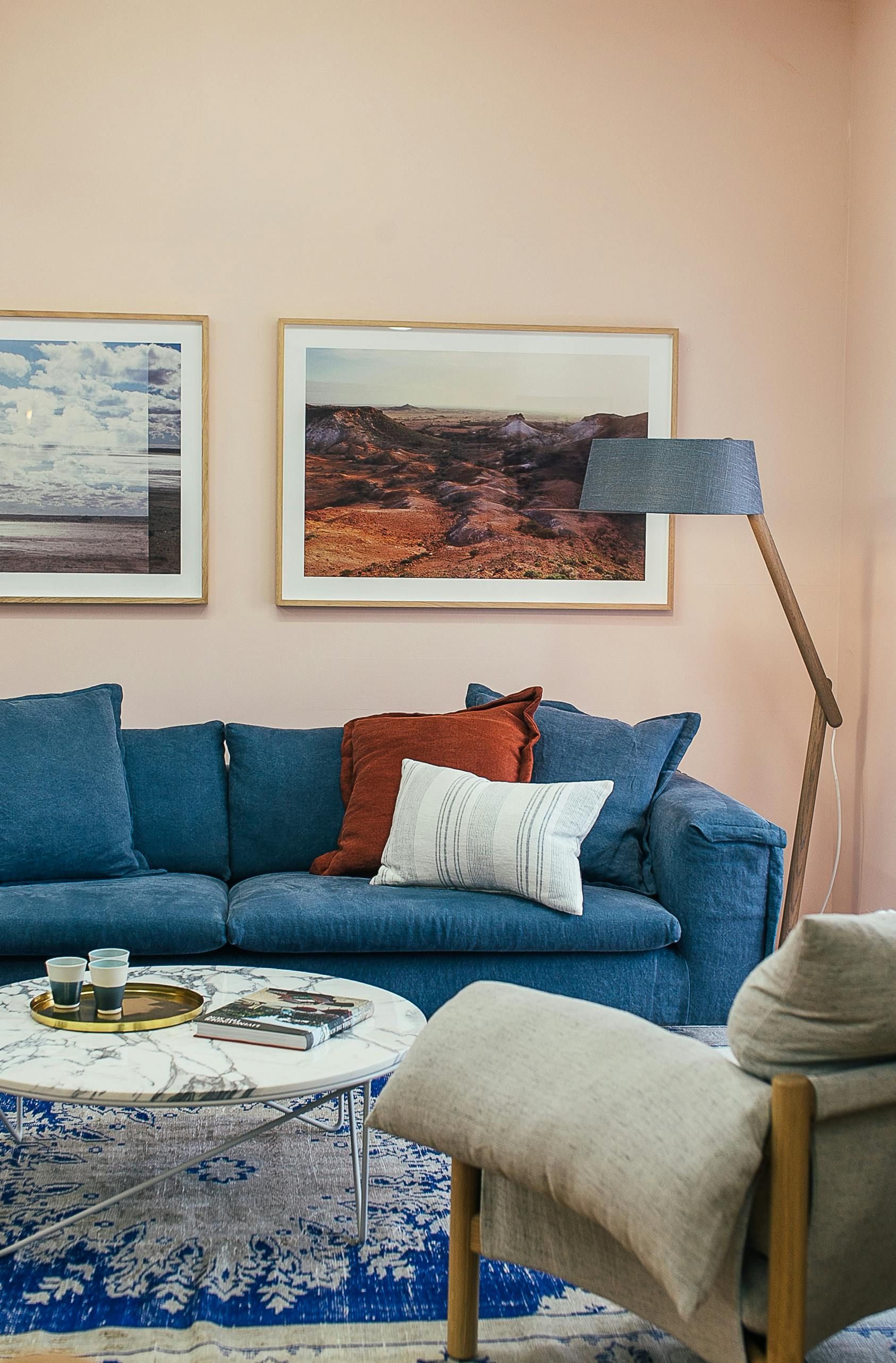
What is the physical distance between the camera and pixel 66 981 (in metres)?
2.05

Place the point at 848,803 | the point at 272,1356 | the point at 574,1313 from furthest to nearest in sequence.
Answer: the point at 848,803
the point at 574,1313
the point at 272,1356

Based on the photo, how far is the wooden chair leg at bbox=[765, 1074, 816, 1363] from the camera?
4.30 feet

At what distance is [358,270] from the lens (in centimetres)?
381

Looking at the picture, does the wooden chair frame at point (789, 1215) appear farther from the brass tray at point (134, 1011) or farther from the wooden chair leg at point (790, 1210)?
the brass tray at point (134, 1011)

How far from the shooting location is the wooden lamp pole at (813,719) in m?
3.45

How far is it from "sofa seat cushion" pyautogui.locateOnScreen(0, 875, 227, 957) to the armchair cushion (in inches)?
47.5

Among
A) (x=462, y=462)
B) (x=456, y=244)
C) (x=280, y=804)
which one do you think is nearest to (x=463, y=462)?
(x=462, y=462)

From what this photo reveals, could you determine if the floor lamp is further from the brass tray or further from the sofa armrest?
the brass tray

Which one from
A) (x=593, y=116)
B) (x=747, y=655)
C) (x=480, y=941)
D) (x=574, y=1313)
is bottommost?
(x=574, y=1313)

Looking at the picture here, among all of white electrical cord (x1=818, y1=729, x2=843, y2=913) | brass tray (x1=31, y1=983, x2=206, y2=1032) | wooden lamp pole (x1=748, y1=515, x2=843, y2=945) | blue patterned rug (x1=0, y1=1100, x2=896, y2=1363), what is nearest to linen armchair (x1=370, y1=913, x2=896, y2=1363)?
blue patterned rug (x1=0, y1=1100, x2=896, y2=1363)

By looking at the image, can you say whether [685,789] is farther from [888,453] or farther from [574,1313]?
[574,1313]

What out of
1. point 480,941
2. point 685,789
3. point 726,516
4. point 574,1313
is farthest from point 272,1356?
point 726,516

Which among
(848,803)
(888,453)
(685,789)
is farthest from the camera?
(848,803)

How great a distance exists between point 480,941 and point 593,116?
272 cm
